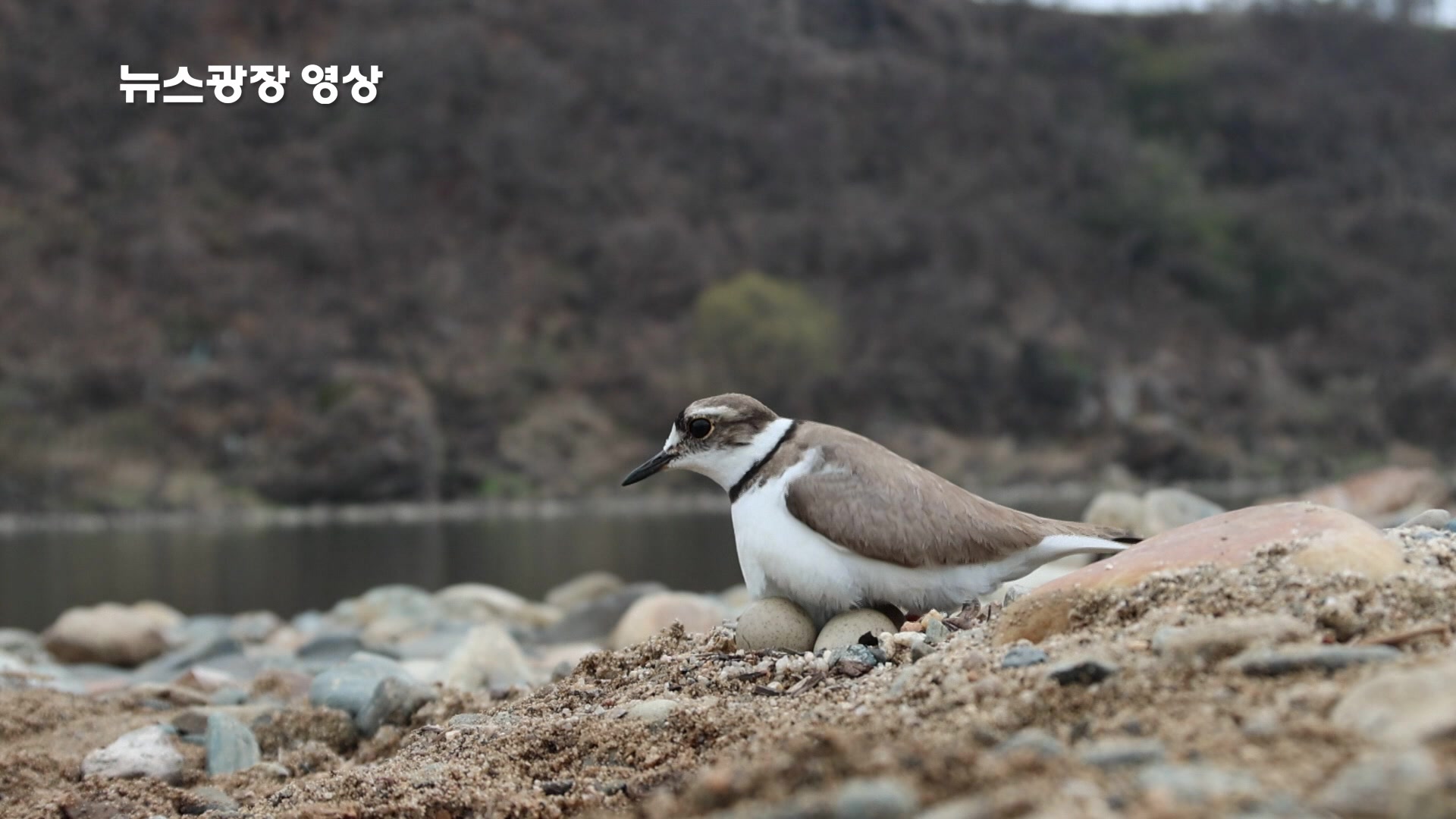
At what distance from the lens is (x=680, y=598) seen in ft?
27.8

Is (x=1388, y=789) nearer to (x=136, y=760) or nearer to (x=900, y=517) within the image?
(x=900, y=517)

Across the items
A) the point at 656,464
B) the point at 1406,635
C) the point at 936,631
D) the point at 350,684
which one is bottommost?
the point at 350,684

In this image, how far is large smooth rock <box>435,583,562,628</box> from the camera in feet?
35.7

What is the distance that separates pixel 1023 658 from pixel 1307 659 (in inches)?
23.8

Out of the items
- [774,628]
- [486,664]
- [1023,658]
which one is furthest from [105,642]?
[1023,658]

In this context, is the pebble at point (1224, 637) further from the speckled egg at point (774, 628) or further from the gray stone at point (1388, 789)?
the speckled egg at point (774, 628)

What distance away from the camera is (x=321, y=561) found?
1869 centimetres

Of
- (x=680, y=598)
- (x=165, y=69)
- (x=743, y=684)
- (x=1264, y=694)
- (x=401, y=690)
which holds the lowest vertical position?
(x=680, y=598)

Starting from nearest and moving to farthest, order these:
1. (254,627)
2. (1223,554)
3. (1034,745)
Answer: (1034,745)
(1223,554)
(254,627)

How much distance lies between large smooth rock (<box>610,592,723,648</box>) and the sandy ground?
306cm

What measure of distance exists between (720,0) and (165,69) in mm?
20979

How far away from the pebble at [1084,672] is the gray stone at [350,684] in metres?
3.06

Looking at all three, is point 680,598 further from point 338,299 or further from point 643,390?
point 338,299

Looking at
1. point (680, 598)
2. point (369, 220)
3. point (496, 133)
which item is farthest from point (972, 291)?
point (680, 598)
